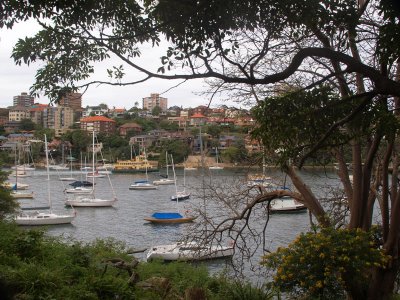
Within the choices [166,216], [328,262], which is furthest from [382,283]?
[166,216]

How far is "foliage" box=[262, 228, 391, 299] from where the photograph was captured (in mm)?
5652

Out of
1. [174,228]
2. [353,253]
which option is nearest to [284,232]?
[174,228]

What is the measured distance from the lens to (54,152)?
59.3 m

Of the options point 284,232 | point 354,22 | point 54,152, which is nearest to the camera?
point 354,22

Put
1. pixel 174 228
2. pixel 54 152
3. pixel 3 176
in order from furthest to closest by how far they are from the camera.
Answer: pixel 54 152
pixel 174 228
pixel 3 176

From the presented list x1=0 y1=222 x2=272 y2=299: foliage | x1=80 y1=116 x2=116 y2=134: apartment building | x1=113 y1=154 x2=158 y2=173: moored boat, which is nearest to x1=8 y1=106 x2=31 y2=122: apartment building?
x1=80 y1=116 x2=116 y2=134: apartment building

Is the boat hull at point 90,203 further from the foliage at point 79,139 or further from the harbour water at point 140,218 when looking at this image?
the foliage at point 79,139

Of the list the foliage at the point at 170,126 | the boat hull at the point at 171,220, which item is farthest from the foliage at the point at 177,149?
the boat hull at the point at 171,220

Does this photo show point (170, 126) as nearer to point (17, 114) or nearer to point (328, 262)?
point (17, 114)

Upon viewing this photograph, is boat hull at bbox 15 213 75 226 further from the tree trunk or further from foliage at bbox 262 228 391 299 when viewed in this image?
the tree trunk

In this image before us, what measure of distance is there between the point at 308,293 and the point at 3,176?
30.8 feet

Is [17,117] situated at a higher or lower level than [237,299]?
higher

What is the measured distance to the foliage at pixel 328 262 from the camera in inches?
223

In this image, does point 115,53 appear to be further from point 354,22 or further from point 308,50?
point 354,22
